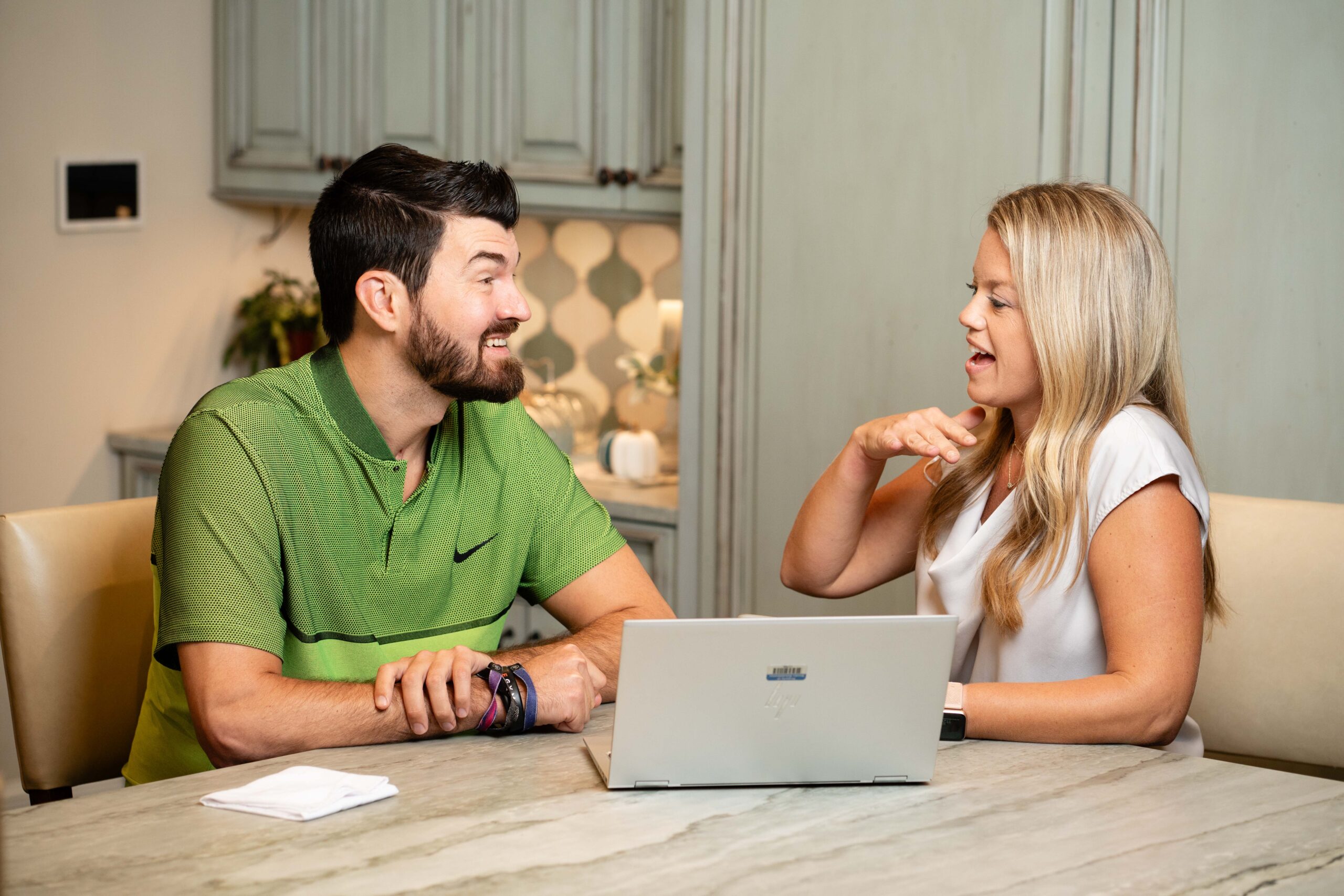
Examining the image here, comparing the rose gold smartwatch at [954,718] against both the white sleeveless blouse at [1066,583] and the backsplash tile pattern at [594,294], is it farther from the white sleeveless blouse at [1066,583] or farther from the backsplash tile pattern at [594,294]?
the backsplash tile pattern at [594,294]

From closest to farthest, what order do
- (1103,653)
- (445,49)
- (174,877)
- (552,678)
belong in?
(174,877) → (552,678) → (1103,653) → (445,49)

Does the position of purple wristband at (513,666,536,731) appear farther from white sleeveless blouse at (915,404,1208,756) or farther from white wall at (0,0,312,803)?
white wall at (0,0,312,803)

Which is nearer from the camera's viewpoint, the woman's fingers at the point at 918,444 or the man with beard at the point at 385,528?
the man with beard at the point at 385,528

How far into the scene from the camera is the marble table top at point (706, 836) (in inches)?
40.1

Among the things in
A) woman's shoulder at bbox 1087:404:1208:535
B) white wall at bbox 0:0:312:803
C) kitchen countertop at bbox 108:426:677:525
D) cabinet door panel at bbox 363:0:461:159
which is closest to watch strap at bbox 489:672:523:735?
woman's shoulder at bbox 1087:404:1208:535

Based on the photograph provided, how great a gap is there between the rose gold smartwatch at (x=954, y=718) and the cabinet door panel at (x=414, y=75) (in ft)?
6.96

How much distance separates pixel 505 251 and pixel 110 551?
0.63 metres

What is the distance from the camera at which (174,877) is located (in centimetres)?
101

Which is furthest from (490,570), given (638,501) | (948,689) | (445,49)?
(445,49)


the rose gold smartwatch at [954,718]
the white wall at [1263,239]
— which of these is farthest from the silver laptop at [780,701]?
the white wall at [1263,239]

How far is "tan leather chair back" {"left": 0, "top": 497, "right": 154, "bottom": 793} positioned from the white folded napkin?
1.82ft

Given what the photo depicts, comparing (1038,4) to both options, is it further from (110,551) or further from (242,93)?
(242,93)

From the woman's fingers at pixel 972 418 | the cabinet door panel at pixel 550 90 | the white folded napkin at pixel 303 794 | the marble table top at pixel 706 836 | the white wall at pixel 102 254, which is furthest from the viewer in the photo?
the white wall at pixel 102 254

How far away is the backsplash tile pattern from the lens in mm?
3373
